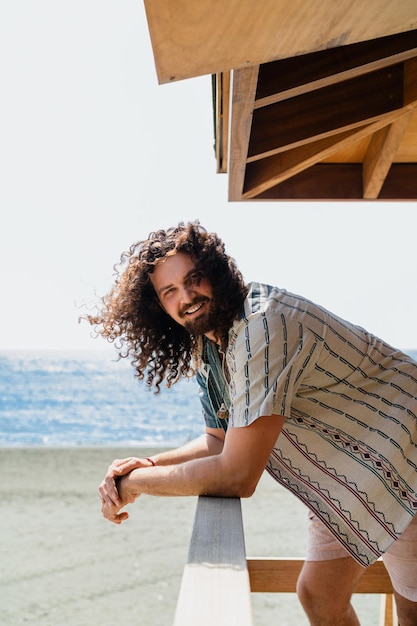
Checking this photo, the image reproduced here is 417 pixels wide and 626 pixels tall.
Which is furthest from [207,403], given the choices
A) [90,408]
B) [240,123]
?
[90,408]

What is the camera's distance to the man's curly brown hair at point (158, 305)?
6.56 feet

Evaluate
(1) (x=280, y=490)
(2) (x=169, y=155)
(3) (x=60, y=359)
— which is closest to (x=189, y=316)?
(1) (x=280, y=490)

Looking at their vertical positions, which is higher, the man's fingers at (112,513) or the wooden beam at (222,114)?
the wooden beam at (222,114)

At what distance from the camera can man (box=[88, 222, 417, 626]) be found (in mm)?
1646

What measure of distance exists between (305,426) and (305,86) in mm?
882

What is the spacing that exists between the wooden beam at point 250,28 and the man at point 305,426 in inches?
24.3

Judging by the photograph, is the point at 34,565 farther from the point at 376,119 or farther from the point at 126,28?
the point at 126,28

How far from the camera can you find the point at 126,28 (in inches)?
1790

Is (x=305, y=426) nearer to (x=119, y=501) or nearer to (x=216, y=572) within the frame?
(x=119, y=501)

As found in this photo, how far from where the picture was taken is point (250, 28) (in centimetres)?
119

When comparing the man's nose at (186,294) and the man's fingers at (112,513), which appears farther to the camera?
the man's nose at (186,294)

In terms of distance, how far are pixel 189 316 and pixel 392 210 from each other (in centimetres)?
7212

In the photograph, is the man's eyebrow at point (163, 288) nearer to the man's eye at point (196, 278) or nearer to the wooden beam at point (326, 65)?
the man's eye at point (196, 278)

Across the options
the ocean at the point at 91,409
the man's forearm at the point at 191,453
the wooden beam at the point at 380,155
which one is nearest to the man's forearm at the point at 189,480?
the man's forearm at the point at 191,453
